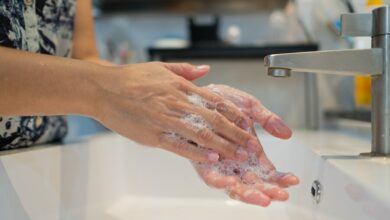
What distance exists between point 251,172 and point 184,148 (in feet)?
0.33

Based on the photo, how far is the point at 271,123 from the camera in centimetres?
54

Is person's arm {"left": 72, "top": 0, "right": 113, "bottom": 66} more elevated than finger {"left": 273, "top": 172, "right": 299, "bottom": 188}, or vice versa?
person's arm {"left": 72, "top": 0, "right": 113, "bottom": 66}

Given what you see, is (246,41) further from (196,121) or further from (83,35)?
(196,121)

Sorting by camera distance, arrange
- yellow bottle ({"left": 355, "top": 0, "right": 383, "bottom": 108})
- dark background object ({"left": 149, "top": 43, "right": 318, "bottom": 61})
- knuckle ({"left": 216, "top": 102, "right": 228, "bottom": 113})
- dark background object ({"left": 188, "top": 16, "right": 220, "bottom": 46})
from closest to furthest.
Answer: knuckle ({"left": 216, "top": 102, "right": 228, "bottom": 113}) < yellow bottle ({"left": 355, "top": 0, "right": 383, "bottom": 108}) < dark background object ({"left": 149, "top": 43, "right": 318, "bottom": 61}) < dark background object ({"left": 188, "top": 16, "right": 220, "bottom": 46})

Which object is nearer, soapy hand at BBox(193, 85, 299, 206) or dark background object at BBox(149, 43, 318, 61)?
soapy hand at BBox(193, 85, 299, 206)

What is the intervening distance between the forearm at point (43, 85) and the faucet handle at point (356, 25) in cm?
32

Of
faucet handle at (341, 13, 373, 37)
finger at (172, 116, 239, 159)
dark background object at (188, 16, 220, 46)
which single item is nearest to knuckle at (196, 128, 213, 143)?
finger at (172, 116, 239, 159)

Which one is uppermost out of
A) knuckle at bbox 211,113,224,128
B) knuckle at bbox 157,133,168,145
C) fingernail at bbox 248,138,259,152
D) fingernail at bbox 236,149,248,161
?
knuckle at bbox 211,113,224,128

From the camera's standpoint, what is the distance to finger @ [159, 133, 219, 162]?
1.57 feet

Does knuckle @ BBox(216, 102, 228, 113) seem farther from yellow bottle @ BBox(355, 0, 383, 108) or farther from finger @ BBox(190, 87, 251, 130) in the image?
yellow bottle @ BBox(355, 0, 383, 108)

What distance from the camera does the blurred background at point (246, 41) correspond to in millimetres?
1115

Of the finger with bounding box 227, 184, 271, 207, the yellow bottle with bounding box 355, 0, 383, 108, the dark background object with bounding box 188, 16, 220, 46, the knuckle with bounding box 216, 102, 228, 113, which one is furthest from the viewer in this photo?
the dark background object with bounding box 188, 16, 220, 46

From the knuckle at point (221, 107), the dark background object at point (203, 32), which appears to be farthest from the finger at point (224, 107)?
the dark background object at point (203, 32)

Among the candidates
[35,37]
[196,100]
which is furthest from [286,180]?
[35,37]
